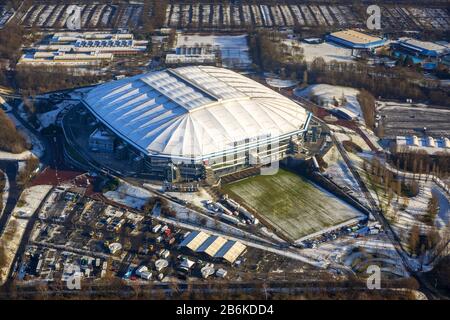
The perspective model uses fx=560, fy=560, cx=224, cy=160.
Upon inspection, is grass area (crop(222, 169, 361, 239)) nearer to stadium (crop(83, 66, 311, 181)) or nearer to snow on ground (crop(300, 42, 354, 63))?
stadium (crop(83, 66, 311, 181))

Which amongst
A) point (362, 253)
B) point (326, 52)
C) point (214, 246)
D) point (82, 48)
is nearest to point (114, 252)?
point (214, 246)

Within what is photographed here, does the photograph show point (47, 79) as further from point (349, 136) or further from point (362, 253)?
point (362, 253)

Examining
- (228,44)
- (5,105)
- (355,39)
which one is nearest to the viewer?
(5,105)

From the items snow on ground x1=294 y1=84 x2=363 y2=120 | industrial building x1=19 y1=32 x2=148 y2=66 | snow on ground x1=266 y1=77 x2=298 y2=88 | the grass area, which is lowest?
the grass area

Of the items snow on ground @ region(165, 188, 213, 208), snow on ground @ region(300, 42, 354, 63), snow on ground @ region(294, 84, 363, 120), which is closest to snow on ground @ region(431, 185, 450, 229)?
snow on ground @ region(294, 84, 363, 120)

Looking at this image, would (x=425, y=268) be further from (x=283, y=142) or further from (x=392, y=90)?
(x=392, y=90)
